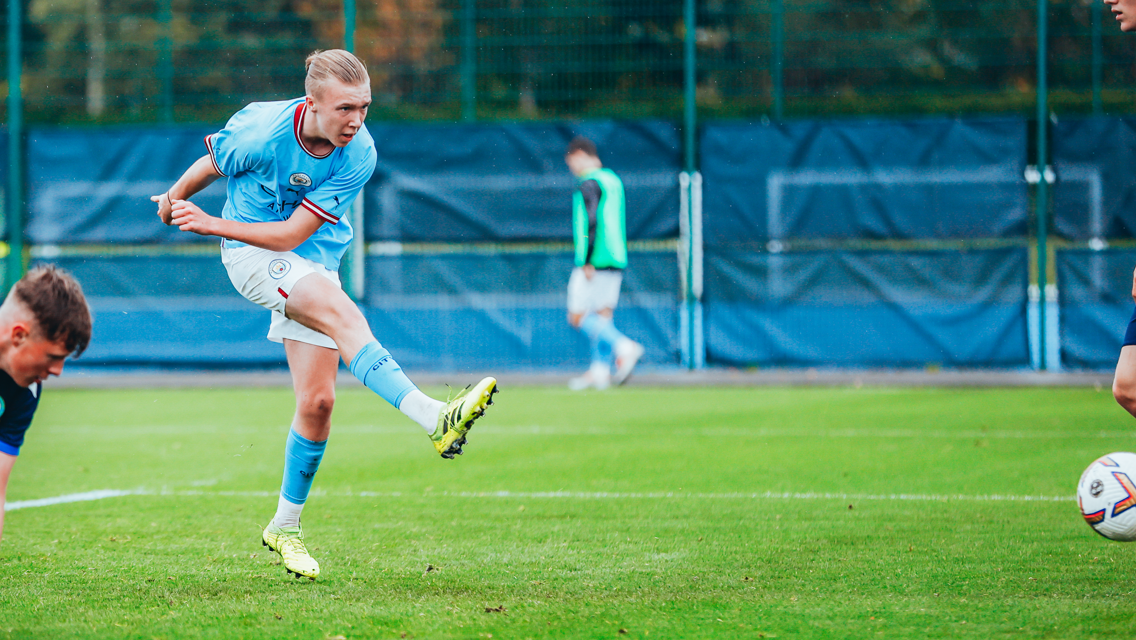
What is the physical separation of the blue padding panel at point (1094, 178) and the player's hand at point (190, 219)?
1017cm

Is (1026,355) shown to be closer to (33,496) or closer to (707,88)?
(707,88)

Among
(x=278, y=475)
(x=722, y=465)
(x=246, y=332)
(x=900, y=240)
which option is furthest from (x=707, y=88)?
(x=278, y=475)

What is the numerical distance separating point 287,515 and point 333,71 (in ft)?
5.39

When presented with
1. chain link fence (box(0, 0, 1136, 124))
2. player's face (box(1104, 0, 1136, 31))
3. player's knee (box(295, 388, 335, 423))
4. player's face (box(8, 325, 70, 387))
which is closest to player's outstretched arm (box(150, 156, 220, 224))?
player's knee (box(295, 388, 335, 423))

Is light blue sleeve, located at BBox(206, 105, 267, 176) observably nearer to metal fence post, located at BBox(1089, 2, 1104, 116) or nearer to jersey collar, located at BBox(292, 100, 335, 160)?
jersey collar, located at BBox(292, 100, 335, 160)

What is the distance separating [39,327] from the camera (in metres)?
3.11

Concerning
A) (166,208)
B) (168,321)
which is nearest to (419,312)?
(168,321)

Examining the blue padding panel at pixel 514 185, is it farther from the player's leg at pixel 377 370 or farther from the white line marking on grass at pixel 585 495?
the player's leg at pixel 377 370

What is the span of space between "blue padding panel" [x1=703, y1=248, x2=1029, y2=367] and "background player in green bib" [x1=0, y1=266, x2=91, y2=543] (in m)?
9.59

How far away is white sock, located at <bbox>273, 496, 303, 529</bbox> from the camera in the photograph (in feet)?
14.7

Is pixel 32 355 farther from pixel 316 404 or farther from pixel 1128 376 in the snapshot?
pixel 1128 376

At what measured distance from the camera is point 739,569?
4.36 meters

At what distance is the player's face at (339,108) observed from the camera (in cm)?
407

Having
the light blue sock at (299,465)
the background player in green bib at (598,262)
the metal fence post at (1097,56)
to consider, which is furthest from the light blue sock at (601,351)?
the light blue sock at (299,465)
